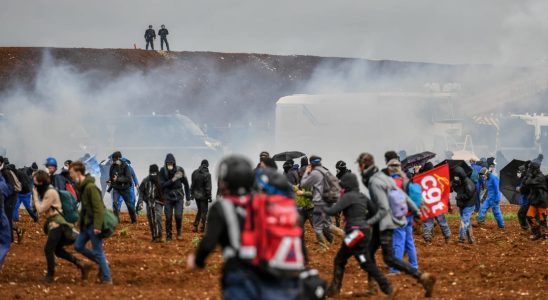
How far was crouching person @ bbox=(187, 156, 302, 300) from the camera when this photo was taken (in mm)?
7207

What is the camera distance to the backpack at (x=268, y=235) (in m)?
7.16

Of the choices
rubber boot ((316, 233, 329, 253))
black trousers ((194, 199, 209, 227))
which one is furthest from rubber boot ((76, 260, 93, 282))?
black trousers ((194, 199, 209, 227))

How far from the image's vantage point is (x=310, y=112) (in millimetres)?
38375

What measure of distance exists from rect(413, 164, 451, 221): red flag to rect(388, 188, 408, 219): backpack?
5.03 metres

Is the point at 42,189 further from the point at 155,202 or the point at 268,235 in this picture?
the point at 268,235

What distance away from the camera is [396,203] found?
12.4m

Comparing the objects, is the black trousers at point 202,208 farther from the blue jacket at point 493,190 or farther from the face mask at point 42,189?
the face mask at point 42,189

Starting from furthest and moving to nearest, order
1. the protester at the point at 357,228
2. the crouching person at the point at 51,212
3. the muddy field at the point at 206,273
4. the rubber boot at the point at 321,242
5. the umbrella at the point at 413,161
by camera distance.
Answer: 1. the umbrella at the point at 413,161
2. the rubber boot at the point at 321,242
3. the crouching person at the point at 51,212
4. the muddy field at the point at 206,273
5. the protester at the point at 357,228

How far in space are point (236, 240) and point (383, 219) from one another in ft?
17.1

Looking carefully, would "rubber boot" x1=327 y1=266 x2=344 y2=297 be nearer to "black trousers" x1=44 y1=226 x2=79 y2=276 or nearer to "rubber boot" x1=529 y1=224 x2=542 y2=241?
"black trousers" x1=44 y1=226 x2=79 y2=276

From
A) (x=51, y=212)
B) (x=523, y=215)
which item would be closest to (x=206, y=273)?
(x=51, y=212)

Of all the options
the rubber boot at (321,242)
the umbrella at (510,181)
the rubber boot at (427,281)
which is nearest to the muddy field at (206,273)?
the rubber boot at (321,242)

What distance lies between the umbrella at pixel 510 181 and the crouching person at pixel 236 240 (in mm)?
18184

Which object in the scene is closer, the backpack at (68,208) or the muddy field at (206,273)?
the muddy field at (206,273)
